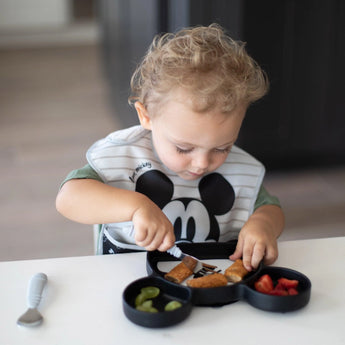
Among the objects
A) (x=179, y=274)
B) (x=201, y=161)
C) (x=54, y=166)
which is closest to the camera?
(x=179, y=274)

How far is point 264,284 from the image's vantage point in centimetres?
78

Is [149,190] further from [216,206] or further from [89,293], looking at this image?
[89,293]

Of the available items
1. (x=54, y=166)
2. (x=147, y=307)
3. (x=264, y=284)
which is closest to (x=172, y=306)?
(x=147, y=307)

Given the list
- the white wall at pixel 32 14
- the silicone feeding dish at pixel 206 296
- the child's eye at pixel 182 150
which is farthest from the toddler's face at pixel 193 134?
the white wall at pixel 32 14

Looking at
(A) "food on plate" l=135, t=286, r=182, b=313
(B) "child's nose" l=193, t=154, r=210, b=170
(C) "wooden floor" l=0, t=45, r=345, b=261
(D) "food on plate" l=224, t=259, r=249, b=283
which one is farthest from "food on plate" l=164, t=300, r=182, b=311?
(C) "wooden floor" l=0, t=45, r=345, b=261

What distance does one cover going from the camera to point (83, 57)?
4.89 m

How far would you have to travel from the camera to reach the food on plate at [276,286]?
2.51ft

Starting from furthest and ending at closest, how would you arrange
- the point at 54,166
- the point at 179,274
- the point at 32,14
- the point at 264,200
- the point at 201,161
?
the point at 32,14 < the point at 54,166 < the point at 264,200 < the point at 201,161 < the point at 179,274

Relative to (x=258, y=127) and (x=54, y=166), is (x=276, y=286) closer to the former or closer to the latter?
(x=258, y=127)

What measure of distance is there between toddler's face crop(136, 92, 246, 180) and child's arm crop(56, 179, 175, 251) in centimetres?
11

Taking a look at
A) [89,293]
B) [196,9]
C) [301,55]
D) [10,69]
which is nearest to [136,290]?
[89,293]

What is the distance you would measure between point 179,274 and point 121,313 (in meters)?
0.12

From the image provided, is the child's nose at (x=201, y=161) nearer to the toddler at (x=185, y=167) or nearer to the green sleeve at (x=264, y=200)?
the toddler at (x=185, y=167)

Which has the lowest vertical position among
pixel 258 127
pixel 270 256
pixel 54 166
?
pixel 54 166
